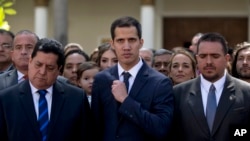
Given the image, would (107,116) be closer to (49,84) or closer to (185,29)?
(49,84)

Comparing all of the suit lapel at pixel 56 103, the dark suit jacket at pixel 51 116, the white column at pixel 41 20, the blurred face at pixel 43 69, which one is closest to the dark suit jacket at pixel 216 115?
the dark suit jacket at pixel 51 116

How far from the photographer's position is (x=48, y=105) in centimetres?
454

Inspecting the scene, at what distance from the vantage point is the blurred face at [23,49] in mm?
5352

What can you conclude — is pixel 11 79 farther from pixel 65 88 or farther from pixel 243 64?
pixel 243 64

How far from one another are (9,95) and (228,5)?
13.3 meters

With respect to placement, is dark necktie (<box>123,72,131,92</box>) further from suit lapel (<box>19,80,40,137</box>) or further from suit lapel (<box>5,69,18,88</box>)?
suit lapel (<box>5,69,18,88</box>)

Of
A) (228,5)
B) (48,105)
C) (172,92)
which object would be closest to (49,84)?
(48,105)

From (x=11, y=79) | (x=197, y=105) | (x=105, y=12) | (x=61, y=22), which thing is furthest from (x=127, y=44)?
(x=105, y=12)

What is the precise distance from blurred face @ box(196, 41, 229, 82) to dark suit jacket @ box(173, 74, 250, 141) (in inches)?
5.5

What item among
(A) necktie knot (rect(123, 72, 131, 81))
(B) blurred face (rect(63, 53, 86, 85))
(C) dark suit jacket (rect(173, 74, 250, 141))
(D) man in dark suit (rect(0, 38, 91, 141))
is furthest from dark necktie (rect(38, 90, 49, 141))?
(B) blurred face (rect(63, 53, 86, 85))

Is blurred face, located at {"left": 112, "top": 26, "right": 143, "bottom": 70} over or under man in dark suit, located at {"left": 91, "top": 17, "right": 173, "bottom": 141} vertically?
over

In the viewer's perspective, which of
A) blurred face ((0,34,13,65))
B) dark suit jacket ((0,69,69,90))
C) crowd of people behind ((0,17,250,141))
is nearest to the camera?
crowd of people behind ((0,17,250,141))

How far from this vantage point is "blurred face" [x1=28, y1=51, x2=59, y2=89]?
4426mm

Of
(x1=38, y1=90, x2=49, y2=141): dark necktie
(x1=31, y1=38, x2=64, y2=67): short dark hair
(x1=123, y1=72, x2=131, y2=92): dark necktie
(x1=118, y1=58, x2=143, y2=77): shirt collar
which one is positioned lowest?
(x1=38, y1=90, x2=49, y2=141): dark necktie
